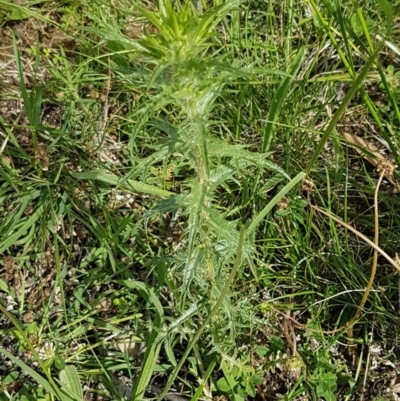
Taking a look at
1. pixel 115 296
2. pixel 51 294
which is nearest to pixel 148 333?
pixel 115 296

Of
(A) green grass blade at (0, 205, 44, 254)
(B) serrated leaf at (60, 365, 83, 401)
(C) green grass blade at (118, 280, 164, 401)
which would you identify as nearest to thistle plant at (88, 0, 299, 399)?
(C) green grass blade at (118, 280, 164, 401)

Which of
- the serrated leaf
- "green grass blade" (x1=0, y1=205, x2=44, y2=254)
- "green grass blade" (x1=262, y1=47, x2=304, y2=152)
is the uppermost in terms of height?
"green grass blade" (x1=262, y1=47, x2=304, y2=152)

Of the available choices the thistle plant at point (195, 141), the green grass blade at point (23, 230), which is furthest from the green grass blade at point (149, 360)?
the green grass blade at point (23, 230)

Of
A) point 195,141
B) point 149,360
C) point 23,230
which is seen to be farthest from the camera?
point 23,230

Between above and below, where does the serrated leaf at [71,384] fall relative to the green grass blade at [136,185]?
below

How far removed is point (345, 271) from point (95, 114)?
1.17m

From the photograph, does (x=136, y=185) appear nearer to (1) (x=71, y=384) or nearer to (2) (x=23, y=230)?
(2) (x=23, y=230)

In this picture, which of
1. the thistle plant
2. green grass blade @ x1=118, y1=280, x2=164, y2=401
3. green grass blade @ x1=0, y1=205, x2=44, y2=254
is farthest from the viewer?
green grass blade @ x1=0, y1=205, x2=44, y2=254

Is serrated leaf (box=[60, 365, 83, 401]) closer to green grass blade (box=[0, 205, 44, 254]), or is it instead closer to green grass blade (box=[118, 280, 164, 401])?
green grass blade (box=[118, 280, 164, 401])

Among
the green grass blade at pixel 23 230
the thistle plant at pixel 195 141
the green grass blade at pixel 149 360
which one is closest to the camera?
the thistle plant at pixel 195 141

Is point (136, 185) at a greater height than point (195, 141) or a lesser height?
lesser

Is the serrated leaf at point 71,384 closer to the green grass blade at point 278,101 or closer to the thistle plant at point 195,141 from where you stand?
the thistle plant at point 195,141

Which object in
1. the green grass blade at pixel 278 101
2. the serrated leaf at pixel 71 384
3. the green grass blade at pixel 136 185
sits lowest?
the serrated leaf at pixel 71 384

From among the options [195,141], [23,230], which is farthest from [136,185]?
[195,141]
